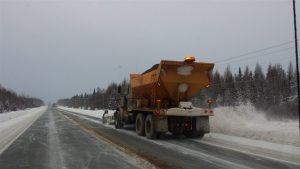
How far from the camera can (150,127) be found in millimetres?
17938

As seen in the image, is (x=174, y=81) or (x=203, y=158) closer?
(x=203, y=158)

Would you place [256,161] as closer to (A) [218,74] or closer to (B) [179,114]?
(B) [179,114]

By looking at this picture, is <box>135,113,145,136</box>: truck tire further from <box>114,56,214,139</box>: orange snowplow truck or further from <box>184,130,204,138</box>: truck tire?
<box>184,130,204,138</box>: truck tire

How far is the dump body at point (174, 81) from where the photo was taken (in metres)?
17.5

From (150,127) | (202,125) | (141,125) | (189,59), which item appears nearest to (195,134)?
(202,125)

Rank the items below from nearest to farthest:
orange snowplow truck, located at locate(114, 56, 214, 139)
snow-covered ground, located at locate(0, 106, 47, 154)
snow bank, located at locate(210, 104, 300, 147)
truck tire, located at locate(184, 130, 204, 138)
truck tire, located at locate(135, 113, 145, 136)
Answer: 1. snow bank, located at locate(210, 104, 300, 147)
2. snow-covered ground, located at locate(0, 106, 47, 154)
3. orange snowplow truck, located at locate(114, 56, 214, 139)
4. truck tire, located at locate(184, 130, 204, 138)
5. truck tire, located at locate(135, 113, 145, 136)

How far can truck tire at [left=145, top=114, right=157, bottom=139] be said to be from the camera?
17.5 m

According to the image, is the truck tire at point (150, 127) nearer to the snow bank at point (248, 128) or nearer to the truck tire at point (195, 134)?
the truck tire at point (195, 134)

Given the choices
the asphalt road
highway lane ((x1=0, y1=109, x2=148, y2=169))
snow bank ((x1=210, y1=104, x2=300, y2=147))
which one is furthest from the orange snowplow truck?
highway lane ((x1=0, y1=109, x2=148, y2=169))

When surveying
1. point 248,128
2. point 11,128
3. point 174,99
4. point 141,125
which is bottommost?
point 11,128

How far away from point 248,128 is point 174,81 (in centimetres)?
405

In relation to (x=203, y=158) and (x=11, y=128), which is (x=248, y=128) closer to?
(x=203, y=158)

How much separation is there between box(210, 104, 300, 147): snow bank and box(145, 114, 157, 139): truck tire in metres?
3.81

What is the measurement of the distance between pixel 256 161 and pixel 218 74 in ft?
356
